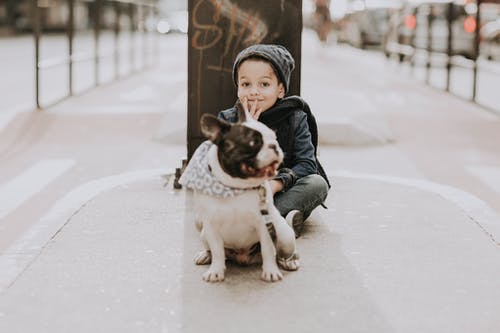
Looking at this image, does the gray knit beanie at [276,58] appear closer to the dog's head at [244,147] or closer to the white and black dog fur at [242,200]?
the white and black dog fur at [242,200]

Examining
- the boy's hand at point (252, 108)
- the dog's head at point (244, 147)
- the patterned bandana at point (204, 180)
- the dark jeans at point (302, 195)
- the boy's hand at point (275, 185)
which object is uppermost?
the boy's hand at point (252, 108)

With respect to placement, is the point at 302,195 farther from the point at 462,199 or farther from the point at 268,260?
the point at 462,199

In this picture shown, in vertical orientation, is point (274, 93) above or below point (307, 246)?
above

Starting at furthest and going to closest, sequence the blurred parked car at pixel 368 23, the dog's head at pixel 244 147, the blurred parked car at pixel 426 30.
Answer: the blurred parked car at pixel 368 23
the blurred parked car at pixel 426 30
the dog's head at pixel 244 147

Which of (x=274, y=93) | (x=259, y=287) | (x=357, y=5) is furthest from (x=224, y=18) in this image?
(x=357, y=5)

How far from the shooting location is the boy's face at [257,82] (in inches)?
160

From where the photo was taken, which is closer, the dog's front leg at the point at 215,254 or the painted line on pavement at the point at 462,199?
the dog's front leg at the point at 215,254

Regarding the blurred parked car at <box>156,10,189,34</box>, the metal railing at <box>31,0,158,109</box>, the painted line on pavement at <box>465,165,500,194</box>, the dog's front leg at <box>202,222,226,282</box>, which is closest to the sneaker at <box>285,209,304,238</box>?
the dog's front leg at <box>202,222,226,282</box>

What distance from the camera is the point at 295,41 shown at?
5469 millimetres

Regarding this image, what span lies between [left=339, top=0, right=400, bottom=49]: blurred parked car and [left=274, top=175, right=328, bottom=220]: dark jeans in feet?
59.9

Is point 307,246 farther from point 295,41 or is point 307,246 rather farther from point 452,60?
point 452,60

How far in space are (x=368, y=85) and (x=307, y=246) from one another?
8.51 m

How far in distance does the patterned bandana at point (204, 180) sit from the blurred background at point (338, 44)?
5464mm

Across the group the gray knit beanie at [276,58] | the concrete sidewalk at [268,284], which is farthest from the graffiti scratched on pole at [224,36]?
the gray knit beanie at [276,58]
